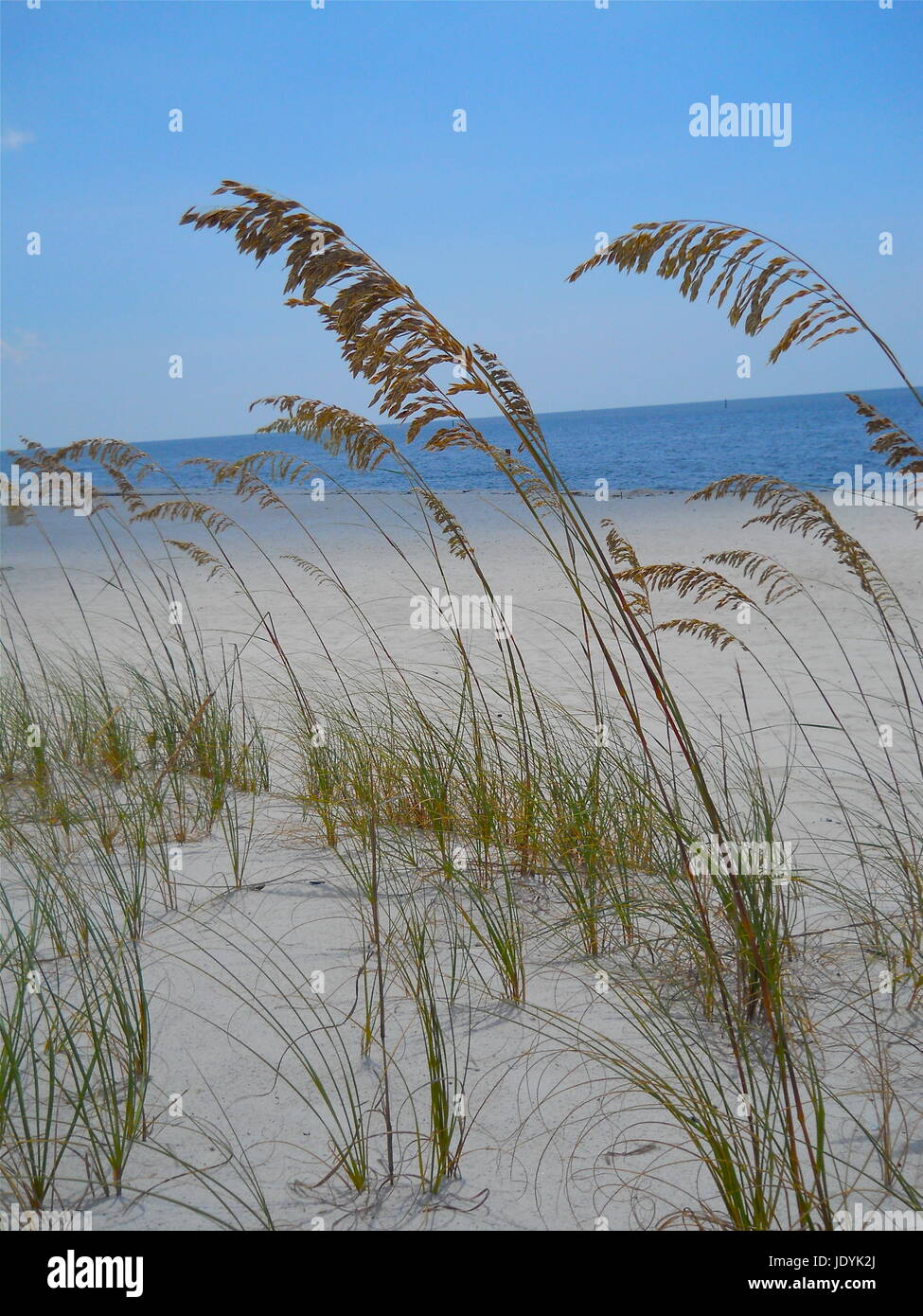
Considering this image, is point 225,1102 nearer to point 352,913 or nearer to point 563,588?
point 352,913

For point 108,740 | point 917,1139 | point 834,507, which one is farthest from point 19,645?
point 834,507

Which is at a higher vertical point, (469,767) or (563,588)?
(563,588)

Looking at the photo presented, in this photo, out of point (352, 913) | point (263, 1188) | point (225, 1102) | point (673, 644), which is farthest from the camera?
point (673, 644)

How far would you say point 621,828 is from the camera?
2.87 meters

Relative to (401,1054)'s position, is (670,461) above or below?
above

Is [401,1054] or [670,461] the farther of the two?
[670,461]

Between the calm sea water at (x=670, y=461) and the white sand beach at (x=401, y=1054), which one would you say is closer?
the white sand beach at (x=401, y=1054)

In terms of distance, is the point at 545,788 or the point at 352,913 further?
the point at 545,788

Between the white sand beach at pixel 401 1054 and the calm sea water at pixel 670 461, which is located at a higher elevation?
the calm sea water at pixel 670 461

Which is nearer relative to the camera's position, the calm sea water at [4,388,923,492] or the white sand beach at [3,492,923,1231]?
the white sand beach at [3,492,923,1231]

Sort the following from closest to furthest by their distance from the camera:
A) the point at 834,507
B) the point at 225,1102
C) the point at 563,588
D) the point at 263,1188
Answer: the point at 263,1188, the point at 225,1102, the point at 563,588, the point at 834,507

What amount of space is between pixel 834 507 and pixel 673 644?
34.3 feet

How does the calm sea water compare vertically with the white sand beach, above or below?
above
